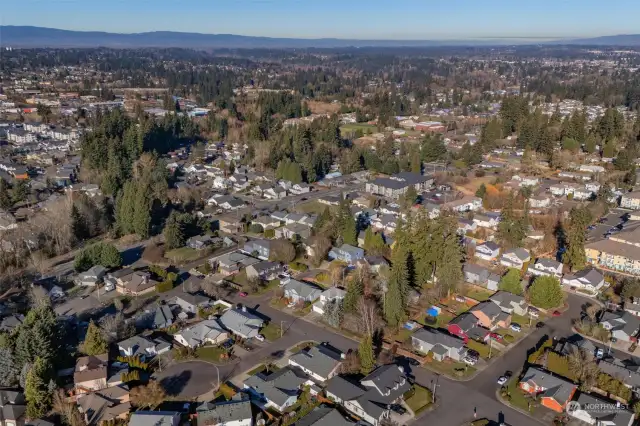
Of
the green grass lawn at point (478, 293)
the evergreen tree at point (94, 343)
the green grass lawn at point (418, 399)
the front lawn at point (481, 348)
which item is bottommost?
the green grass lawn at point (478, 293)

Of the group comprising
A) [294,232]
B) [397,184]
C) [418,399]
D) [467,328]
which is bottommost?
[418,399]

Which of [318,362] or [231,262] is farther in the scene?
[231,262]

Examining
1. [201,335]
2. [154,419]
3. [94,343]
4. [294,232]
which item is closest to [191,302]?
[201,335]

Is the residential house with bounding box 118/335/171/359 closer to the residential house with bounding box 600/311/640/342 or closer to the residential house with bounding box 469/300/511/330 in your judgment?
the residential house with bounding box 469/300/511/330

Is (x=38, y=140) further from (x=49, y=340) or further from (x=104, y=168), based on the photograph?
(x=49, y=340)

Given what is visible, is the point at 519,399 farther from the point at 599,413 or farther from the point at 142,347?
the point at 142,347

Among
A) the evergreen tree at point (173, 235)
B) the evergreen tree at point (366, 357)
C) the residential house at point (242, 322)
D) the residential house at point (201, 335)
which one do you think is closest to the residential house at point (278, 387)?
the evergreen tree at point (366, 357)

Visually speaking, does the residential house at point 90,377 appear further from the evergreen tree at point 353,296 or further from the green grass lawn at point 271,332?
the evergreen tree at point 353,296
